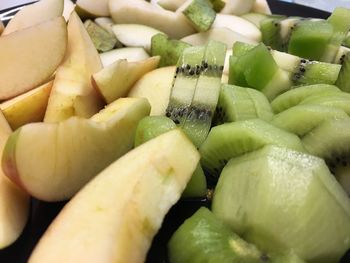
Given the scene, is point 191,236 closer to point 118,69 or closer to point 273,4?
point 118,69

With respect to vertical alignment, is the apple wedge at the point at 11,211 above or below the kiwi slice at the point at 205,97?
below

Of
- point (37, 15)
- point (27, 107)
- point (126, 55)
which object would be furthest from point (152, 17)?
point (27, 107)

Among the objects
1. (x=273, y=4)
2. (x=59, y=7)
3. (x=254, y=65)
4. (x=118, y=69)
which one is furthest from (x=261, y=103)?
(x=273, y=4)

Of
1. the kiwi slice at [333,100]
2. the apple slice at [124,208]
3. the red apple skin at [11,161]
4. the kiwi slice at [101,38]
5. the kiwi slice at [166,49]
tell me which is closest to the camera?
the apple slice at [124,208]

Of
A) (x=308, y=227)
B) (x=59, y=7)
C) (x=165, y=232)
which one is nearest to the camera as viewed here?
(x=308, y=227)

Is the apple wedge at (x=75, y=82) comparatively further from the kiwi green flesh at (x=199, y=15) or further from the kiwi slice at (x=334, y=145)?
the kiwi slice at (x=334, y=145)

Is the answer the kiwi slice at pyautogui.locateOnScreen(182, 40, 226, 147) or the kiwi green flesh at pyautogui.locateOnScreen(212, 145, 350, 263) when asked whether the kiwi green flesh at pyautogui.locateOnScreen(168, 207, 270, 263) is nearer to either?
the kiwi green flesh at pyautogui.locateOnScreen(212, 145, 350, 263)

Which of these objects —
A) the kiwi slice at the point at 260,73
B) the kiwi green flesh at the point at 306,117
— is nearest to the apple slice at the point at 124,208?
the kiwi green flesh at the point at 306,117
